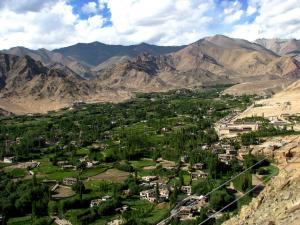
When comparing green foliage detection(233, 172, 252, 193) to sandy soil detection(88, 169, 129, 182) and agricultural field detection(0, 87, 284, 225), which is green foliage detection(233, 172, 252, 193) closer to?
agricultural field detection(0, 87, 284, 225)

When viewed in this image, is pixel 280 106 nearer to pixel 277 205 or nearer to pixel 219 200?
pixel 219 200

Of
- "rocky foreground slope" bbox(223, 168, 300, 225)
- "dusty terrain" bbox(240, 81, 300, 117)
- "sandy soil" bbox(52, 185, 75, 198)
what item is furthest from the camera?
"dusty terrain" bbox(240, 81, 300, 117)

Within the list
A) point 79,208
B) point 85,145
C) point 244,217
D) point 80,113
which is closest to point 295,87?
point 80,113

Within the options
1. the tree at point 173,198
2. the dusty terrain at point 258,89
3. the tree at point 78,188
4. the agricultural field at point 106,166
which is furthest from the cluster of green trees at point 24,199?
the dusty terrain at point 258,89

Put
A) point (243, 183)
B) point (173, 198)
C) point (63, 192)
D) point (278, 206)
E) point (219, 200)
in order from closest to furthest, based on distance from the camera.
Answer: point (278, 206)
point (219, 200)
point (173, 198)
point (243, 183)
point (63, 192)

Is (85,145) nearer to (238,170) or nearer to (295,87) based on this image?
(238,170)

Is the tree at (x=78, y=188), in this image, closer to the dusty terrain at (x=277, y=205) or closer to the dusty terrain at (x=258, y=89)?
the dusty terrain at (x=277, y=205)

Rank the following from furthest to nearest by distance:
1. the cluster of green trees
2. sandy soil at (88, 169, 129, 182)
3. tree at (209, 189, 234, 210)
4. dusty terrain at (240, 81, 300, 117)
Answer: dusty terrain at (240, 81, 300, 117), sandy soil at (88, 169, 129, 182), the cluster of green trees, tree at (209, 189, 234, 210)

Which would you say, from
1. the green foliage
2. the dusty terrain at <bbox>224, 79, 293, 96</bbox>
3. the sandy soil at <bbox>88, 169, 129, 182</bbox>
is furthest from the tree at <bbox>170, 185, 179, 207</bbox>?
the dusty terrain at <bbox>224, 79, 293, 96</bbox>

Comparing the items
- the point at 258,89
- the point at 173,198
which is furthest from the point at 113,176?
the point at 258,89

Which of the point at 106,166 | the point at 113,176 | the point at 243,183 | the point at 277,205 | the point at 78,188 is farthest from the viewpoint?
the point at 106,166
